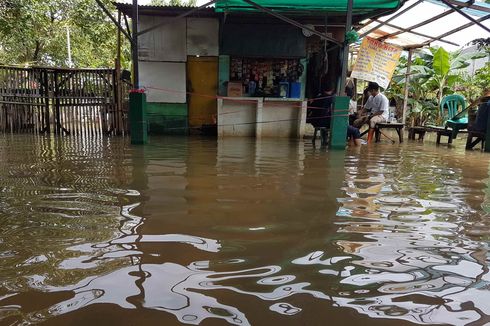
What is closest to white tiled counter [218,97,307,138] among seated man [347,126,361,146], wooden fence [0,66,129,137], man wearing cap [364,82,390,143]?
man wearing cap [364,82,390,143]

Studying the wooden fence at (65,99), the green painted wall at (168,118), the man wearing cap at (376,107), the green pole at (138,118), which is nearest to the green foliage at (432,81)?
the man wearing cap at (376,107)

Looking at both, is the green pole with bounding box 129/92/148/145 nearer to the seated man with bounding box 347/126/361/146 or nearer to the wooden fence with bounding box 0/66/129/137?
the wooden fence with bounding box 0/66/129/137

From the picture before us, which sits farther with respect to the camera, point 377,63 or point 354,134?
point 377,63

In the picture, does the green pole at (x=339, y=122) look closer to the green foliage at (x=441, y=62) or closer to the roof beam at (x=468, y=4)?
the roof beam at (x=468, y=4)

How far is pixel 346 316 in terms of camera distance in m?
1.73

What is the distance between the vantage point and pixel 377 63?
9.80m

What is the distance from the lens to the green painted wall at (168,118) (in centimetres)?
1162

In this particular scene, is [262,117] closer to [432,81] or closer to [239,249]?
[432,81]

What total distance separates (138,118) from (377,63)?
5.92 metres

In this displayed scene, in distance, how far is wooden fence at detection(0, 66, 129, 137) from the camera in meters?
11.2

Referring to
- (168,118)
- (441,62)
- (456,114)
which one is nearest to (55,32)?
(168,118)

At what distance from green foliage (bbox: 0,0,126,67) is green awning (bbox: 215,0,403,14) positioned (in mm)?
6919

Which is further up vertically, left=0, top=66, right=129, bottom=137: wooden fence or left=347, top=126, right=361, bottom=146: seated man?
left=0, top=66, right=129, bottom=137: wooden fence

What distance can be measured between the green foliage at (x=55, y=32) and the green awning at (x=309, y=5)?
6919 mm
